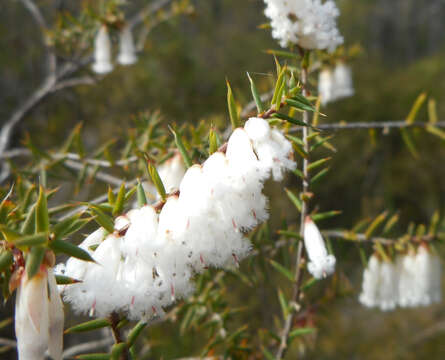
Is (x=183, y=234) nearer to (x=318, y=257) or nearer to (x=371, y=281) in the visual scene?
(x=318, y=257)

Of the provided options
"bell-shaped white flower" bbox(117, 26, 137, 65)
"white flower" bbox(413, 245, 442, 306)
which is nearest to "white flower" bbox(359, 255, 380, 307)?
"white flower" bbox(413, 245, 442, 306)

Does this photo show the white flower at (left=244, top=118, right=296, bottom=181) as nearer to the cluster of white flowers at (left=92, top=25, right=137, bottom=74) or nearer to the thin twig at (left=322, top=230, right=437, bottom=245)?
the thin twig at (left=322, top=230, right=437, bottom=245)

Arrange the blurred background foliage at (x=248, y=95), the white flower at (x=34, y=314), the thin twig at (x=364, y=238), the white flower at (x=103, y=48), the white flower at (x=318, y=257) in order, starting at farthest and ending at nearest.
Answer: the blurred background foliage at (x=248, y=95)
the white flower at (x=103, y=48)
the thin twig at (x=364, y=238)
the white flower at (x=318, y=257)
the white flower at (x=34, y=314)

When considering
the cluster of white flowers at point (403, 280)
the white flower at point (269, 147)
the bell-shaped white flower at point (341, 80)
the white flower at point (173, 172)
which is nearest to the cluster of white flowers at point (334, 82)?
the bell-shaped white flower at point (341, 80)

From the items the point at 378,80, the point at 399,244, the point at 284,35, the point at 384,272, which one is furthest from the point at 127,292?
the point at 378,80

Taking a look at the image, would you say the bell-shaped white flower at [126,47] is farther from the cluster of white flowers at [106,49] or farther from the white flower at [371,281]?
the white flower at [371,281]

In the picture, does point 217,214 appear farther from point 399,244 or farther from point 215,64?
point 215,64
